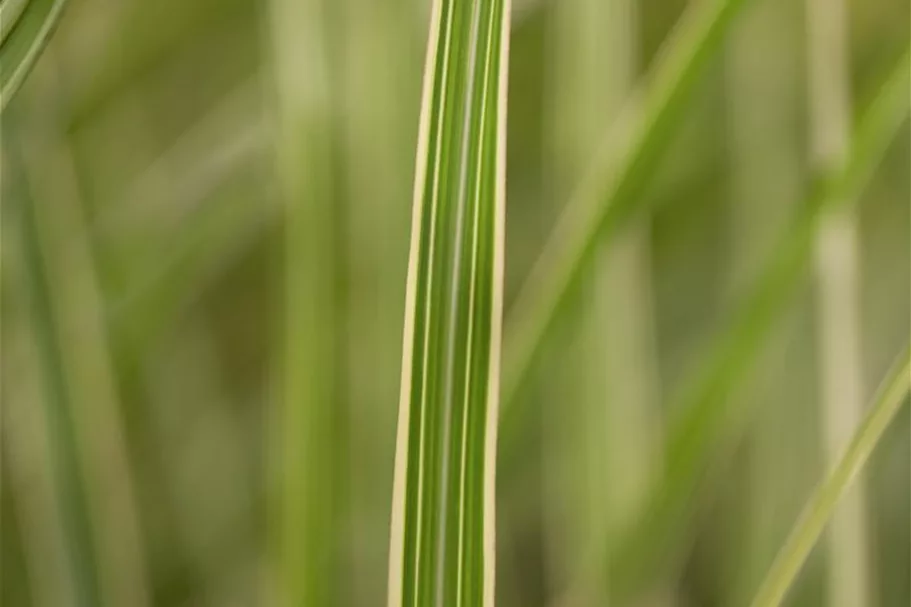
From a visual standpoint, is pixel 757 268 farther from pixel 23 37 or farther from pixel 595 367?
pixel 23 37

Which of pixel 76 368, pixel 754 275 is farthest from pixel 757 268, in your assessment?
pixel 76 368

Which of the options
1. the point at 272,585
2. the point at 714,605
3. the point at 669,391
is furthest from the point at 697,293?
the point at 272,585

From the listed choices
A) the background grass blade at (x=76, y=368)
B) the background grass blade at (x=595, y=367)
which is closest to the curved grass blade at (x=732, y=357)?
Result: the background grass blade at (x=595, y=367)

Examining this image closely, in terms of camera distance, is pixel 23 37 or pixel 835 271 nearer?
pixel 23 37

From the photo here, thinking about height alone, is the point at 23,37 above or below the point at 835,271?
above

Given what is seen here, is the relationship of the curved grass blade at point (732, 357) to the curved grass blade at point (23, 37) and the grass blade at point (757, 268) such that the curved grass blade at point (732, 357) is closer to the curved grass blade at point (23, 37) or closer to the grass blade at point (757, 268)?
the grass blade at point (757, 268)

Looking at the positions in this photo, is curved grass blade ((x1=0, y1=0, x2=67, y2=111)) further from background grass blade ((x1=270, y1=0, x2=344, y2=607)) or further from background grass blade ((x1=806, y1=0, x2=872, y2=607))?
background grass blade ((x1=806, y1=0, x2=872, y2=607))
